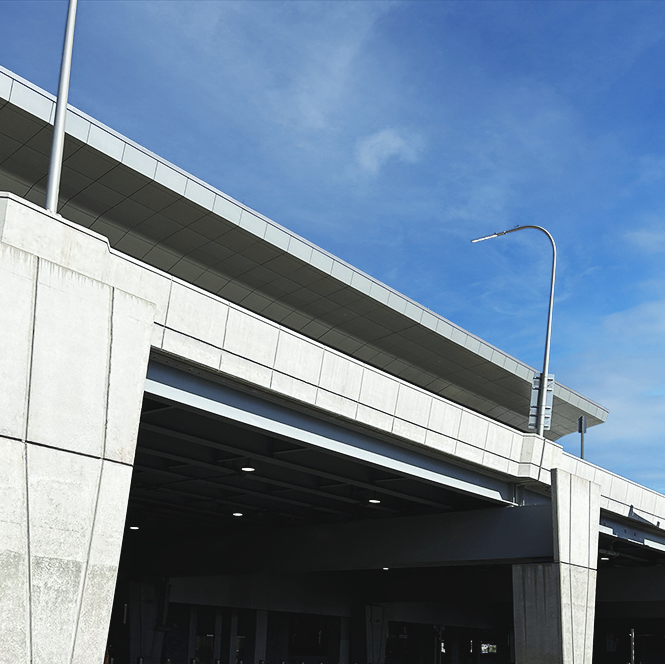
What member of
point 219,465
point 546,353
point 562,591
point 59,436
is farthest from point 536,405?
point 59,436

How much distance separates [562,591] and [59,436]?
55.2 ft

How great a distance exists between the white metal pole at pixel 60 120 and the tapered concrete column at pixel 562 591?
1641 centimetres

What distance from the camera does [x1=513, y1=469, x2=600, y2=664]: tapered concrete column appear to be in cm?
2375

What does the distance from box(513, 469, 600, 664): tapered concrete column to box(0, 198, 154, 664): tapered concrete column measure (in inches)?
596

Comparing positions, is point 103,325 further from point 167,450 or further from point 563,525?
point 563,525

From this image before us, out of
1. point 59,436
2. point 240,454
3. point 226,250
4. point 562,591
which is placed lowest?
point 562,591

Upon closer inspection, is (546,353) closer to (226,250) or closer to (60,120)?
(226,250)

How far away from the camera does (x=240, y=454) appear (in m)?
20.5

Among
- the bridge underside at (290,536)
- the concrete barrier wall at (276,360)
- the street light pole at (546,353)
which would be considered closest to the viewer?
the concrete barrier wall at (276,360)

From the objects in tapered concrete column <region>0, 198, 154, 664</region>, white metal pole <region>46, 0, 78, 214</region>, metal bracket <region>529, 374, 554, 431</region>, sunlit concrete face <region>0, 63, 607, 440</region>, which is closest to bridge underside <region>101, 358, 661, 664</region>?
tapered concrete column <region>0, 198, 154, 664</region>

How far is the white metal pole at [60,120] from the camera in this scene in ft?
44.5

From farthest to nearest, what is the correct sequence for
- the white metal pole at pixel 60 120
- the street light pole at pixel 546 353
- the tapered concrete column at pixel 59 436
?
the street light pole at pixel 546 353
the white metal pole at pixel 60 120
the tapered concrete column at pixel 59 436

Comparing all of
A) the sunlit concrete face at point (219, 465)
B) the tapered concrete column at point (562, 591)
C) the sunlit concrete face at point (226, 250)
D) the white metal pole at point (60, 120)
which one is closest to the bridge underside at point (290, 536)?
the sunlit concrete face at point (219, 465)

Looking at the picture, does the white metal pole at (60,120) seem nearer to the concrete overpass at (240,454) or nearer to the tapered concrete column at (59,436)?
the concrete overpass at (240,454)
